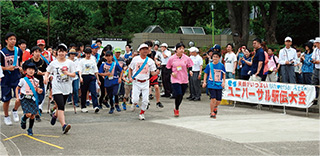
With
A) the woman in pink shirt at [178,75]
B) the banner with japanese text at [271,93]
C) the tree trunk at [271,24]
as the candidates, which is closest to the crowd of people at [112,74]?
the woman in pink shirt at [178,75]

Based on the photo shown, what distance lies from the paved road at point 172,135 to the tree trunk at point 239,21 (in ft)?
61.4

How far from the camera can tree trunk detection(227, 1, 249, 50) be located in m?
30.7

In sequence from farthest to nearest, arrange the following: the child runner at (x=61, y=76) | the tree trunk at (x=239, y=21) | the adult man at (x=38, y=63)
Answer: the tree trunk at (x=239, y=21) → the adult man at (x=38, y=63) → the child runner at (x=61, y=76)

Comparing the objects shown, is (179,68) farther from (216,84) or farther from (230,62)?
(230,62)

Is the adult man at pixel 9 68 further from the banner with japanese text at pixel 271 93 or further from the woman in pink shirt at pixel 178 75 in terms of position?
the banner with japanese text at pixel 271 93

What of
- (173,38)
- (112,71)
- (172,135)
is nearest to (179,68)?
(112,71)

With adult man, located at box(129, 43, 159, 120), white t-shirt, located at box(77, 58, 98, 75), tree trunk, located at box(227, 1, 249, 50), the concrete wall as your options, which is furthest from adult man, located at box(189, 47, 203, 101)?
the concrete wall

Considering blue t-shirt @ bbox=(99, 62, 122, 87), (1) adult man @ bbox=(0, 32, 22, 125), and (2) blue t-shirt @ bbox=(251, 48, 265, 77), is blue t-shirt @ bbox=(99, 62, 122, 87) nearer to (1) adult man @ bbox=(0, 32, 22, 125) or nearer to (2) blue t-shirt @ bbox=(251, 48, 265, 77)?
(1) adult man @ bbox=(0, 32, 22, 125)

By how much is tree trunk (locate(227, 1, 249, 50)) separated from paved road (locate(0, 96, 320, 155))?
1872 centimetres

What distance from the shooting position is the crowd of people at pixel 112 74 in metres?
9.43

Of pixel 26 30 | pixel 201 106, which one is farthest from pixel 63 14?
pixel 201 106

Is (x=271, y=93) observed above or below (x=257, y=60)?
below

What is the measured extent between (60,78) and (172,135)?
8.82 ft

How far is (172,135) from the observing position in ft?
29.7
